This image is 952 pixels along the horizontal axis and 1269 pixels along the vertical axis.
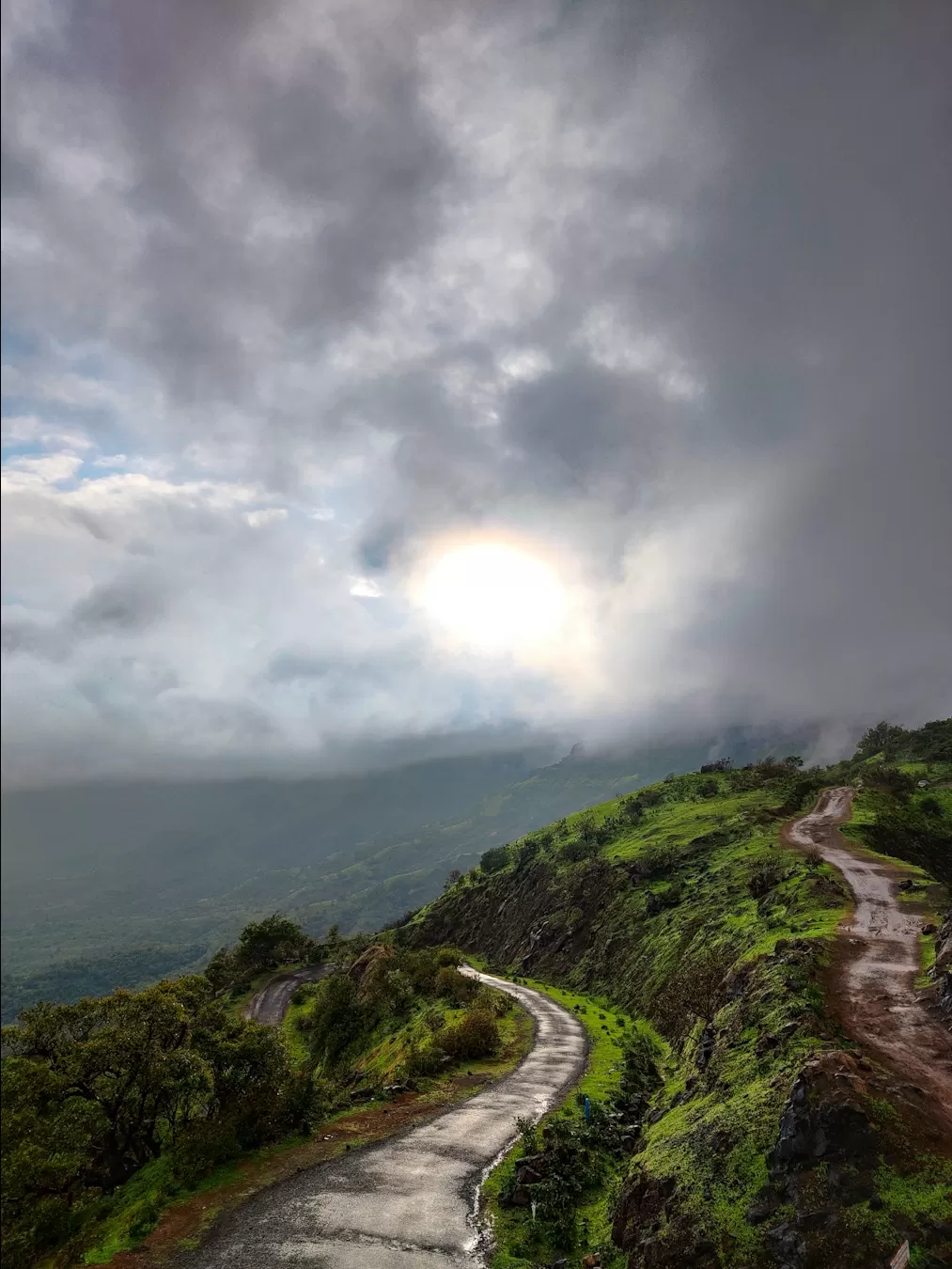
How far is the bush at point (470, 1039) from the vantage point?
1848 inches

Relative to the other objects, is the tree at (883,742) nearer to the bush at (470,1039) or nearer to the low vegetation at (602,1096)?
the low vegetation at (602,1096)

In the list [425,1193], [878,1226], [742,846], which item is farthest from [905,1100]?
[742,846]

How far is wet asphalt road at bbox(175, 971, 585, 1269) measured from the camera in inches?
811

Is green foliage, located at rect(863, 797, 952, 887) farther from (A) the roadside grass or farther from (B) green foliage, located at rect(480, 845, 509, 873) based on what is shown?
(B) green foliage, located at rect(480, 845, 509, 873)

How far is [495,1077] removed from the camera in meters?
42.0

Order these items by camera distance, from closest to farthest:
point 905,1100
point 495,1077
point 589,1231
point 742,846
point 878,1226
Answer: point 878,1226 < point 905,1100 < point 589,1231 < point 495,1077 < point 742,846

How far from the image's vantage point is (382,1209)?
23625 millimetres

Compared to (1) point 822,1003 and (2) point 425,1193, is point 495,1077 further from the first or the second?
(1) point 822,1003

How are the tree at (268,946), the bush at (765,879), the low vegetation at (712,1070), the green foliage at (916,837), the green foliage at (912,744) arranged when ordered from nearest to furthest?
the low vegetation at (712,1070), the bush at (765,879), the green foliage at (916,837), the tree at (268,946), the green foliage at (912,744)

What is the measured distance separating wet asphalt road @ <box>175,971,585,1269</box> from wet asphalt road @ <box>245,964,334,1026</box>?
59.3 metres

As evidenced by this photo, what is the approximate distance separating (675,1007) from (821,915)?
12487 millimetres

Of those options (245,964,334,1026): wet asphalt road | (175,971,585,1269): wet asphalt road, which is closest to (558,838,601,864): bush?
(245,964,334,1026): wet asphalt road

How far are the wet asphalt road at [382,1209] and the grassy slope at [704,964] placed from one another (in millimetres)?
2766

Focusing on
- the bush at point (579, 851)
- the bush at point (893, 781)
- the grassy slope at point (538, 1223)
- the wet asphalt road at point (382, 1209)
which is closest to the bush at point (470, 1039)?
the grassy slope at point (538, 1223)
